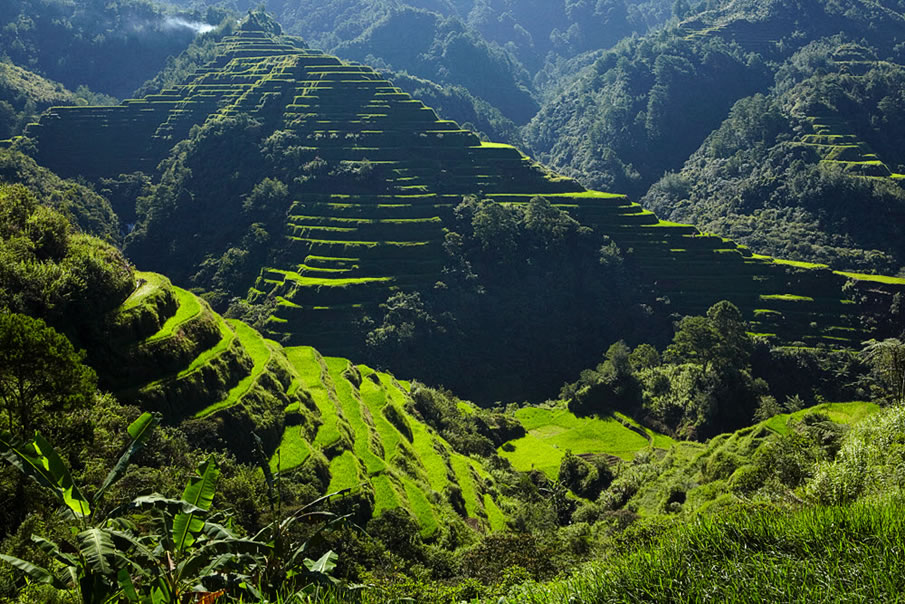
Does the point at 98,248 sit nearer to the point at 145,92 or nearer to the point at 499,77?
the point at 145,92

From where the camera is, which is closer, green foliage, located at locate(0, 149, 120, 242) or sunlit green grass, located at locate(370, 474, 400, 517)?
sunlit green grass, located at locate(370, 474, 400, 517)

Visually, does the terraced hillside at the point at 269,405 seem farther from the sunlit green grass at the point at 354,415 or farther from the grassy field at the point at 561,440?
the grassy field at the point at 561,440

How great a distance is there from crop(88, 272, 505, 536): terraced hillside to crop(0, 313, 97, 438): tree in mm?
8669

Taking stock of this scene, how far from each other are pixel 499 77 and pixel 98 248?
189 m

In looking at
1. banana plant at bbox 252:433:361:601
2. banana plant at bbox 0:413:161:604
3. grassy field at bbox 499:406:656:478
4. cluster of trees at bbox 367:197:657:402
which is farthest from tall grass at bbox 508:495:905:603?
cluster of trees at bbox 367:197:657:402

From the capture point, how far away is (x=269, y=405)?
2867cm

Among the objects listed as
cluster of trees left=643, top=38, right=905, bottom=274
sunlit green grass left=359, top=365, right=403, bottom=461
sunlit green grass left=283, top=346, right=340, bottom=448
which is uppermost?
cluster of trees left=643, top=38, right=905, bottom=274

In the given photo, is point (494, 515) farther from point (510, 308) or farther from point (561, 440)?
point (510, 308)

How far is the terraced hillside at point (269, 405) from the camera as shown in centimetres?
2483

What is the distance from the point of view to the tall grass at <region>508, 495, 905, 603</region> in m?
→ 4.59

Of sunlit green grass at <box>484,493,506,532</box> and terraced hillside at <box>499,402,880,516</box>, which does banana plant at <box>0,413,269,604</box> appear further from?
sunlit green grass at <box>484,493,506,532</box>

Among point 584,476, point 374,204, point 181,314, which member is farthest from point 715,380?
point 181,314

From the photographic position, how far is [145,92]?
11750 centimetres

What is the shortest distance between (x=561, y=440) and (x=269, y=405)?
3150cm
